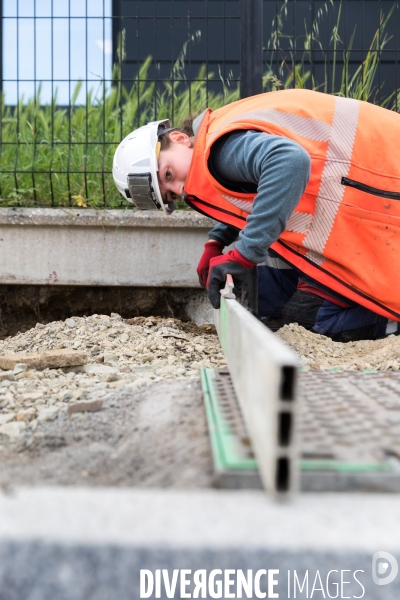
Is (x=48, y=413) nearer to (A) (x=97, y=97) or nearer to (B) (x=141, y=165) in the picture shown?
(B) (x=141, y=165)

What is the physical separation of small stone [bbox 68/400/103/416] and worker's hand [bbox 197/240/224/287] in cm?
171

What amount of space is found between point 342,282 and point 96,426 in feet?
5.72

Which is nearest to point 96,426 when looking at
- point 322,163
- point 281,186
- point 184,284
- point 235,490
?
point 235,490

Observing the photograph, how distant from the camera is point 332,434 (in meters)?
1.46

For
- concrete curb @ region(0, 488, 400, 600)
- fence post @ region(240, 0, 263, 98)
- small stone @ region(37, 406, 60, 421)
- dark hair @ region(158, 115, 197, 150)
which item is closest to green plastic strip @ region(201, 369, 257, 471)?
concrete curb @ region(0, 488, 400, 600)

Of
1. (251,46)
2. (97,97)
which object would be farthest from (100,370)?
(97,97)

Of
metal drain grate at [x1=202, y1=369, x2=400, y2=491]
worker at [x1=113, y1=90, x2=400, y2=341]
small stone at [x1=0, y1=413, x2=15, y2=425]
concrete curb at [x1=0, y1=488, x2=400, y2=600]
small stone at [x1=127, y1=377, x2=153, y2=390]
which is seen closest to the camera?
concrete curb at [x1=0, y1=488, x2=400, y2=600]

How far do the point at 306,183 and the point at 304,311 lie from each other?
1.08m

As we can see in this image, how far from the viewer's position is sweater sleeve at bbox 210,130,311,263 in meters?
2.61

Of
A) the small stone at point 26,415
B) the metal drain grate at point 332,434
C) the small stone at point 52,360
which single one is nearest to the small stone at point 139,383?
the metal drain grate at point 332,434

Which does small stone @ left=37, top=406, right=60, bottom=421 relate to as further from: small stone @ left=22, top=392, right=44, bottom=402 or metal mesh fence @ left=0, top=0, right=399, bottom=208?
metal mesh fence @ left=0, top=0, right=399, bottom=208

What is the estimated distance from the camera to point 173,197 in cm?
329

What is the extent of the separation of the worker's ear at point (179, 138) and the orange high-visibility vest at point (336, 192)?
149mm

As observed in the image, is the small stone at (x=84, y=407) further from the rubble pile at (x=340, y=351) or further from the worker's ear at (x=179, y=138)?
the worker's ear at (x=179, y=138)
